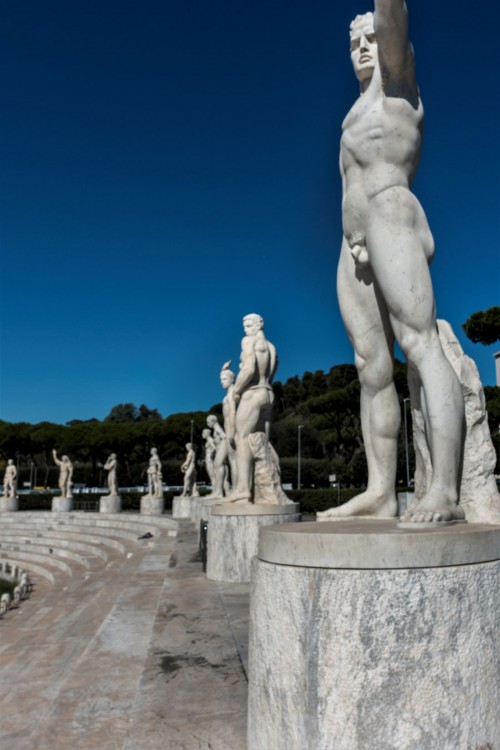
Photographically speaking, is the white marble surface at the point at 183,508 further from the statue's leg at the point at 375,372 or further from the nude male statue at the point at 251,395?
the statue's leg at the point at 375,372

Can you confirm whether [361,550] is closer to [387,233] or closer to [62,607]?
[387,233]

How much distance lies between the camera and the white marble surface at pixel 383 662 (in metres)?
1.88

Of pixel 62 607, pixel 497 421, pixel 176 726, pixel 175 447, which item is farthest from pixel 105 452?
pixel 176 726

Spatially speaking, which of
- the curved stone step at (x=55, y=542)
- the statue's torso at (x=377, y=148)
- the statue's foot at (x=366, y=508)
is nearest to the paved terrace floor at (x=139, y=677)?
the statue's foot at (x=366, y=508)

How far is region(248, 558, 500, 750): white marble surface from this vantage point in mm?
1881

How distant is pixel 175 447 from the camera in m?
48.8

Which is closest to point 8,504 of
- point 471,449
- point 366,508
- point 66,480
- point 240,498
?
point 66,480

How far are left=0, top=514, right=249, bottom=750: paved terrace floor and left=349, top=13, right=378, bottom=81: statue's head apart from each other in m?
3.35

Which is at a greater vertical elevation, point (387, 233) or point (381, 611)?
point (387, 233)

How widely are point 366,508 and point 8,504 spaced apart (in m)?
29.6

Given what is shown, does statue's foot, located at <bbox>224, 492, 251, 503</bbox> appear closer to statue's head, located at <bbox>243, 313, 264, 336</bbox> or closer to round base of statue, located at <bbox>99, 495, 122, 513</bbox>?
statue's head, located at <bbox>243, 313, 264, 336</bbox>

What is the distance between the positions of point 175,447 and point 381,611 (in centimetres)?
4759

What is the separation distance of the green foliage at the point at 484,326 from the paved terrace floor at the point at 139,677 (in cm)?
1744

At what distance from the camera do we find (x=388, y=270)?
2.87 metres
